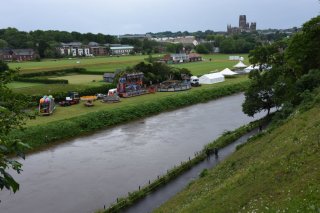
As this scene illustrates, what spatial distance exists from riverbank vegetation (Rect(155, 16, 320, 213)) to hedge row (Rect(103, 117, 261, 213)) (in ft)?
7.57

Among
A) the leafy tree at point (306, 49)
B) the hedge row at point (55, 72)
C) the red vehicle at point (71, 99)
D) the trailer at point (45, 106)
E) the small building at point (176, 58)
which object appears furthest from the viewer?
the small building at point (176, 58)

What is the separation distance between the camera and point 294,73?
37.6 meters

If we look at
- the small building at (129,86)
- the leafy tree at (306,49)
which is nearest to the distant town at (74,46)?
the small building at (129,86)

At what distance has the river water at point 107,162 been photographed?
856 inches

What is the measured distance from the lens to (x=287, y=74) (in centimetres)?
3741

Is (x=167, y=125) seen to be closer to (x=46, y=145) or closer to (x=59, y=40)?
(x=46, y=145)

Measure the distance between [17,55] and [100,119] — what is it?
83740mm

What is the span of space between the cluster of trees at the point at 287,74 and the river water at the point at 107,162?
430cm

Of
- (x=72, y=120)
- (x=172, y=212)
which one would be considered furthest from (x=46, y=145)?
(x=172, y=212)

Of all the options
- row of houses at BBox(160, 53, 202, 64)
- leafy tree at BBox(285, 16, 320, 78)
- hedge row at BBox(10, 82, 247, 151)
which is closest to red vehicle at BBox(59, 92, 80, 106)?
hedge row at BBox(10, 82, 247, 151)

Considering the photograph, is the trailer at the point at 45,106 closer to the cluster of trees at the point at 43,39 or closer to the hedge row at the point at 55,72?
the hedge row at the point at 55,72

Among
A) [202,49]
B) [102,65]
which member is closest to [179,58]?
[102,65]

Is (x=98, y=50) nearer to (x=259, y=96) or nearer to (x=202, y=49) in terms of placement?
(x=202, y=49)

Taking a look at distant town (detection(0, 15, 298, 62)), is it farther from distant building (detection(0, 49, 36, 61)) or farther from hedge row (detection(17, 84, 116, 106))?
hedge row (detection(17, 84, 116, 106))
